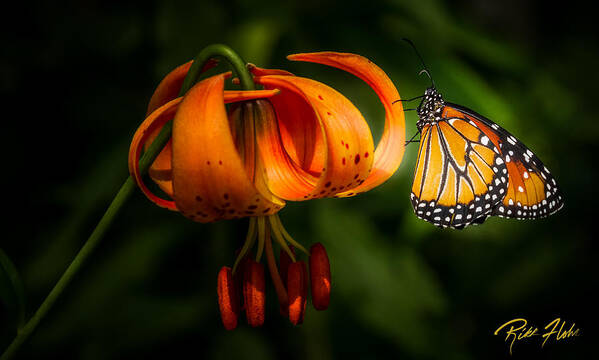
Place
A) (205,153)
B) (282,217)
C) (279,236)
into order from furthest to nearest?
(282,217) < (279,236) < (205,153)

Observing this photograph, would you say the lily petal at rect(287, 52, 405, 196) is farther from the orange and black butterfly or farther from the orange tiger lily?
the orange and black butterfly

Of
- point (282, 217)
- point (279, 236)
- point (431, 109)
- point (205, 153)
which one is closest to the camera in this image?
point (205, 153)

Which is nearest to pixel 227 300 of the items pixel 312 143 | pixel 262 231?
pixel 262 231

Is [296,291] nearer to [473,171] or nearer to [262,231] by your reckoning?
[262,231]

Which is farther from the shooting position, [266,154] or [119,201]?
[266,154]

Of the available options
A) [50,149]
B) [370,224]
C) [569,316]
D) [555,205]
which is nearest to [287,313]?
[555,205]

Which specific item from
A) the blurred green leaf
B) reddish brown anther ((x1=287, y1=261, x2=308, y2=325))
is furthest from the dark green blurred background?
the blurred green leaf
